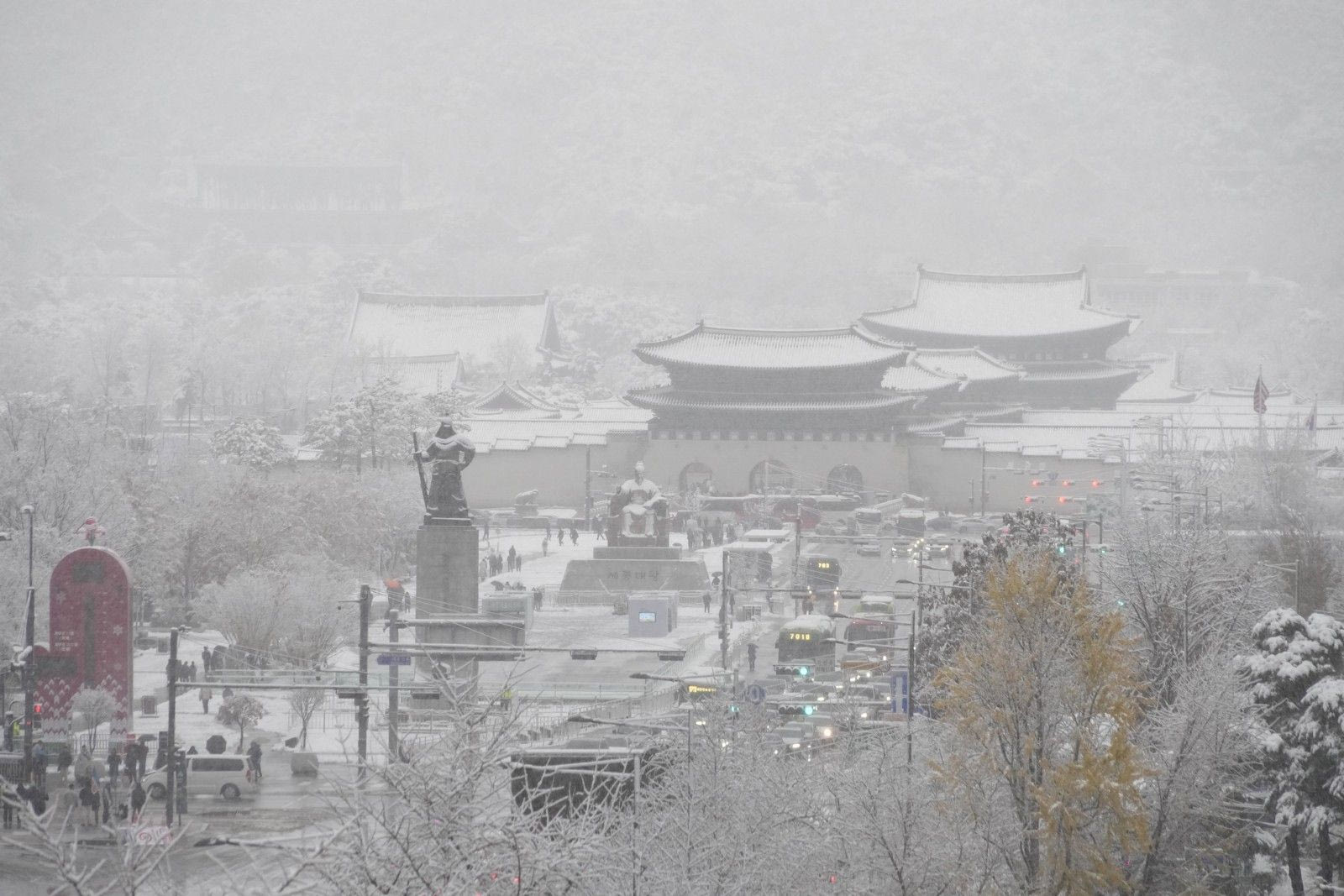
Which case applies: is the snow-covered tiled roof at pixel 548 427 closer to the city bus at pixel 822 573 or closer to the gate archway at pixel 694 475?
the gate archway at pixel 694 475

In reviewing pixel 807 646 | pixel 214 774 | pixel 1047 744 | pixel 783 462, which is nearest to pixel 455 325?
pixel 783 462

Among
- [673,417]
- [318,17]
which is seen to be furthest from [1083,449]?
[318,17]

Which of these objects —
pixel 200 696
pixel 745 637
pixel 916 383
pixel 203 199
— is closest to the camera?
pixel 200 696

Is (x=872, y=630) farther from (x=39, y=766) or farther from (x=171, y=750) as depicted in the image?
(x=171, y=750)

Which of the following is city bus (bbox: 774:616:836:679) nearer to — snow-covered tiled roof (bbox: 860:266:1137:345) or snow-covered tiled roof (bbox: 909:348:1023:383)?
snow-covered tiled roof (bbox: 909:348:1023:383)

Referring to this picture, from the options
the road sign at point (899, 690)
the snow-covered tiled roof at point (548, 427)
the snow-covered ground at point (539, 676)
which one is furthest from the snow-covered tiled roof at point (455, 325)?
the road sign at point (899, 690)

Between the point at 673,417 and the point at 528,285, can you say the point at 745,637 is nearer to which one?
the point at 673,417
